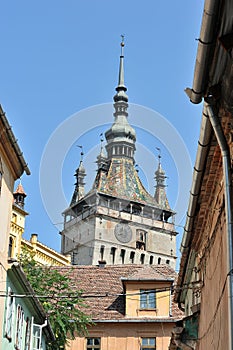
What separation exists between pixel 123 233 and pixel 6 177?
89125 millimetres

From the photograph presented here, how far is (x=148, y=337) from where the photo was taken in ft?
113

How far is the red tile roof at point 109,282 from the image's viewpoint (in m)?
35.0

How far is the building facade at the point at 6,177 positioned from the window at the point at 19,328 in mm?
2485

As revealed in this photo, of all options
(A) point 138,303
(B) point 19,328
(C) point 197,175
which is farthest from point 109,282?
(C) point 197,175

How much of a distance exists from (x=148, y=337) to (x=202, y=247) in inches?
858

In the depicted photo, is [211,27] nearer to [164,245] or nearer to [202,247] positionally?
[202,247]

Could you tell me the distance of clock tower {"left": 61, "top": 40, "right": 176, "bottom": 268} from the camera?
105 metres

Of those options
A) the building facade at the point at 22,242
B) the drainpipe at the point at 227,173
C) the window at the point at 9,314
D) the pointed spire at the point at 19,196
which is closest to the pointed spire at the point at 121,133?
the building facade at the point at 22,242

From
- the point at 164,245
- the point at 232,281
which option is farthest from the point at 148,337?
the point at 164,245

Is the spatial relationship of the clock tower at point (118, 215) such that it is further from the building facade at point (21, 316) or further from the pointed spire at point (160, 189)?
the building facade at point (21, 316)

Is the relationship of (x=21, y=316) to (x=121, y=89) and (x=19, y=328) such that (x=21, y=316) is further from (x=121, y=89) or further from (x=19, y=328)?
(x=121, y=89)

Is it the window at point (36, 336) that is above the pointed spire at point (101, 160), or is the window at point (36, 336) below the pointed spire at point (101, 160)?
below

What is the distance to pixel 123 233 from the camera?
10725 cm

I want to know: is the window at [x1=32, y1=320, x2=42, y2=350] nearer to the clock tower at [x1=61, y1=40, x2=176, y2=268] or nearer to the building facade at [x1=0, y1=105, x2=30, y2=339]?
the building facade at [x1=0, y1=105, x2=30, y2=339]
